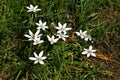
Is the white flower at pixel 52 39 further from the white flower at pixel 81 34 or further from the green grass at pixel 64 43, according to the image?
the white flower at pixel 81 34

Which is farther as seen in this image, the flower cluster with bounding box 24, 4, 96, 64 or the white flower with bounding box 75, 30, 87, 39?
the white flower with bounding box 75, 30, 87, 39

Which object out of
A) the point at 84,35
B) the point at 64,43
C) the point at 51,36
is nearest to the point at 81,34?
the point at 84,35

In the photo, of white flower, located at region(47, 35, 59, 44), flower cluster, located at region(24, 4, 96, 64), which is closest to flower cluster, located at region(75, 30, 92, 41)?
flower cluster, located at region(24, 4, 96, 64)

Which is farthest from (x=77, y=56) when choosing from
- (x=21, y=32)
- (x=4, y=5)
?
(x=4, y=5)

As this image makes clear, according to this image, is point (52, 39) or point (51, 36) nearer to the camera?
point (52, 39)

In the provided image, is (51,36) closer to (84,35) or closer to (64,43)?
(64,43)

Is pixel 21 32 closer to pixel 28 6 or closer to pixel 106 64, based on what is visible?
pixel 28 6

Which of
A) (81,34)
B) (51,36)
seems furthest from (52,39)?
(81,34)

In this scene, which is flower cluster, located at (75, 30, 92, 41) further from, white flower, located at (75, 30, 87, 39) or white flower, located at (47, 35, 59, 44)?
white flower, located at (47, 35, 59, 44)
